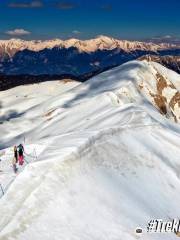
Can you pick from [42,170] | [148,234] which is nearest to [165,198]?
[148,234]

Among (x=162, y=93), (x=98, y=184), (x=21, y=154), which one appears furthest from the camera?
(x=162, y=93)

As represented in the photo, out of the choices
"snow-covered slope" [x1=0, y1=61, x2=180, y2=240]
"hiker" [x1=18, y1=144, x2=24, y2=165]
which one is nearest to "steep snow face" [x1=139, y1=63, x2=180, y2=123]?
"snow-covered slope" [x1=0, y1=61, x2=180, y2=240]

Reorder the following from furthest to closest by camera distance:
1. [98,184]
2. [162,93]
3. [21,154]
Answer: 1. [162,93]
2. [21,154]
3. [98,184]

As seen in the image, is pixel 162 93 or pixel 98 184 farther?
pixel 162 93

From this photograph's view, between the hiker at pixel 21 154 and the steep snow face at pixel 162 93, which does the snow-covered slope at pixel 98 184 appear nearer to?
the hiker at pixel 21 154

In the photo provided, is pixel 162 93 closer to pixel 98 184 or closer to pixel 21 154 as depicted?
pixel 98 184

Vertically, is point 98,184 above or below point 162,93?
above

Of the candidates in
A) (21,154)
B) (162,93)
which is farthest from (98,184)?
(162,93)

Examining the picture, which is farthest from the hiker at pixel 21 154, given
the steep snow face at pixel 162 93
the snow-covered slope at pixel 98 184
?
the steep snow face at pixel 162 93

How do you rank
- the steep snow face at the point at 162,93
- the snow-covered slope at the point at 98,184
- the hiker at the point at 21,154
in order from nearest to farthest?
the snow-covered slope at the point at 98,184
the hiker at the point at 21,154
the steep snow face at the point at 162,93

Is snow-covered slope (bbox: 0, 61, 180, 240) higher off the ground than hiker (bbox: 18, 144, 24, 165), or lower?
lower

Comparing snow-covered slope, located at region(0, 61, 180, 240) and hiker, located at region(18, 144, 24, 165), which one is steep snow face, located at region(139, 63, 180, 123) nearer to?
snow-covered slope, located at region(0, 61, 180, 240)
